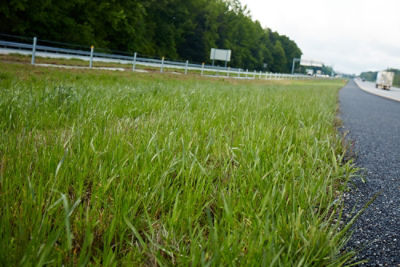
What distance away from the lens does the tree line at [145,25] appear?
31.4m

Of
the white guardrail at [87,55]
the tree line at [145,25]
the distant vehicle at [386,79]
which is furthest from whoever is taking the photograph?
the distant vehicle at [386,79]

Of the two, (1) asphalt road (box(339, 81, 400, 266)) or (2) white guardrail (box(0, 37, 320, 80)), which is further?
(2) white guardrail (box(0, 37, 320, 80))

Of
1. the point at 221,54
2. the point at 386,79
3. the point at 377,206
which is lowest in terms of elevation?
the point at 377,206

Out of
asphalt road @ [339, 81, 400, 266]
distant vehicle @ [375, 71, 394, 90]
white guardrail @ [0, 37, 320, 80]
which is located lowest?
asphalt road @ [339, 81, 400, 266]

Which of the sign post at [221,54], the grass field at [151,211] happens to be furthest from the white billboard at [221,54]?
A: the grass field at [151,211]

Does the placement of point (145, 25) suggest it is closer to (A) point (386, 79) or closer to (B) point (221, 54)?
(B) point (221, 54)

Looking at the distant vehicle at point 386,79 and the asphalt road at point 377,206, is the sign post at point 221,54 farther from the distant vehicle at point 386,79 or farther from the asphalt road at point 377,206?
the asphalt road at point 377,206

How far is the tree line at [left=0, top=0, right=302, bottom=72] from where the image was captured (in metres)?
31.4

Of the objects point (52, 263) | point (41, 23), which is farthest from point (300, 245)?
point (41, 23)

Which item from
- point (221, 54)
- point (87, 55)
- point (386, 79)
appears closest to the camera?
point (87, 55)

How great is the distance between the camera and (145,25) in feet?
166

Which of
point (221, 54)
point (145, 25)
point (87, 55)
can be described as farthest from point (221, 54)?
point (87, 55)

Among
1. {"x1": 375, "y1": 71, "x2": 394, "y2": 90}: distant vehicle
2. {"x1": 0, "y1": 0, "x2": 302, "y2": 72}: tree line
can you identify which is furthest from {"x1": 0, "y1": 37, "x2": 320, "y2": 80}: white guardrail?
{"x1": 375, "y1": 71, "x2": 394, "y2": 90}: distant vehicle

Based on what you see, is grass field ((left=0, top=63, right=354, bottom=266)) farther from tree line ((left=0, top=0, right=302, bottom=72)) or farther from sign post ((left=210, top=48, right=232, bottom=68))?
sign post ((left=210, top=48, right=232, bottom=68))
